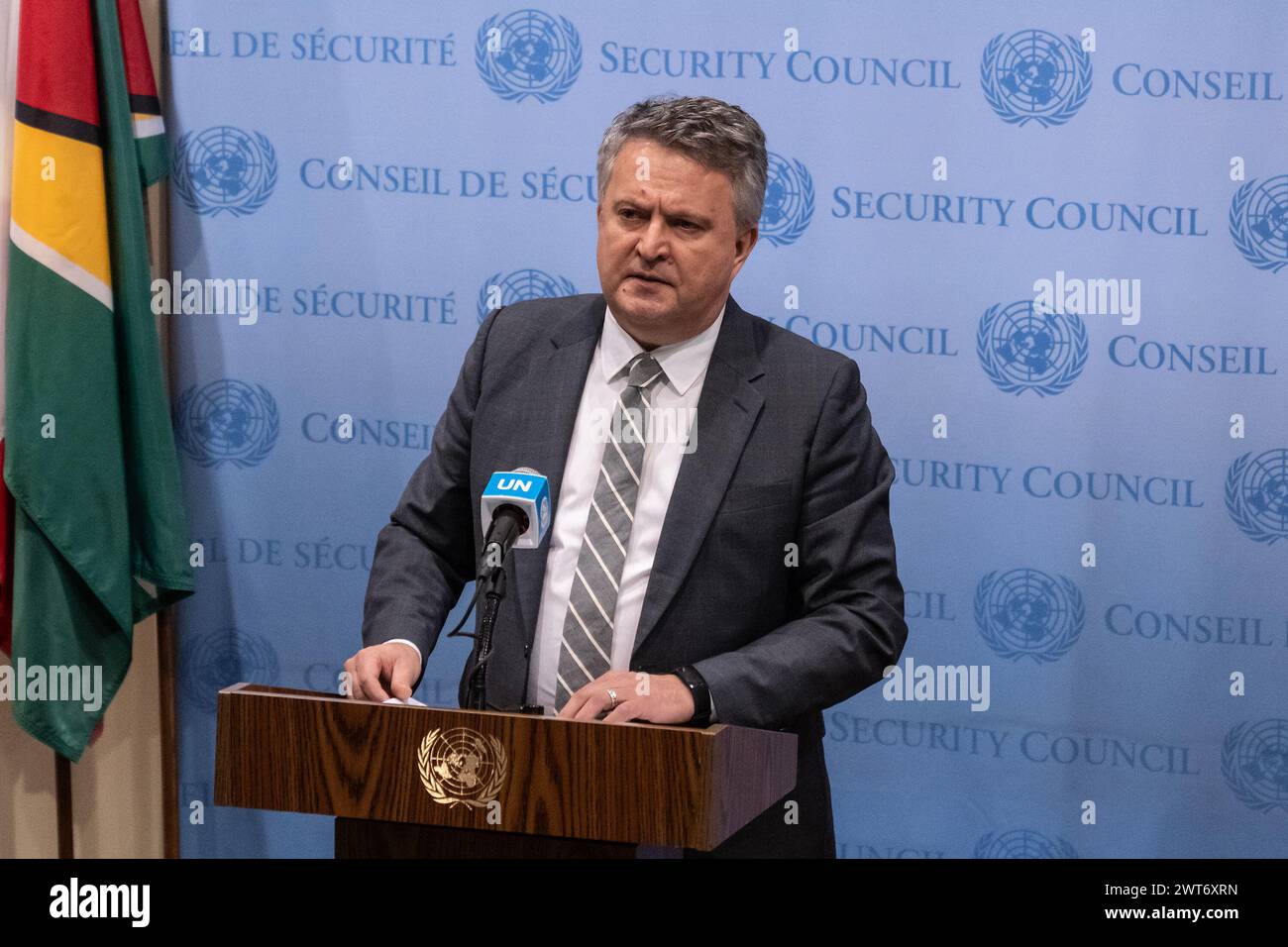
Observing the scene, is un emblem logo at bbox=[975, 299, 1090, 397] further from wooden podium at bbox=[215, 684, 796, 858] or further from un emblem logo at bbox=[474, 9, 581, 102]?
wooden podium at bbox=[215, 684, 796, 858]

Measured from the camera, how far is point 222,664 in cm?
358

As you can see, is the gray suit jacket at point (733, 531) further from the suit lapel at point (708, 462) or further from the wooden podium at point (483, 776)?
the wooden podium at point (483, 776)

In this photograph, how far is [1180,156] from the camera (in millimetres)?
3248

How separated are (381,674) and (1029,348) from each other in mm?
1996

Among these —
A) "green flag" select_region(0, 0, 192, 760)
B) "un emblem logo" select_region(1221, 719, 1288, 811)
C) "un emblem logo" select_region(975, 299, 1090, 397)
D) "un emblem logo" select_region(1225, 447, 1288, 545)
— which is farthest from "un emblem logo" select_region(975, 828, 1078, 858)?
"green flag" select_region(0, 0, 192, 760)

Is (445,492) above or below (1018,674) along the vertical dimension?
above

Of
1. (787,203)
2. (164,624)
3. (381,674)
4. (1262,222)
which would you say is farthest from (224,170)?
(1262,222)
